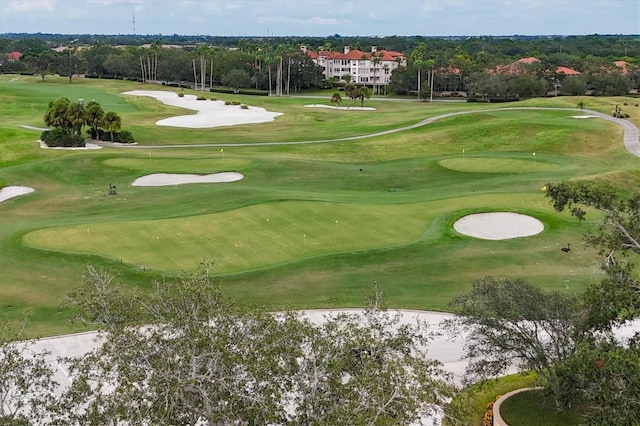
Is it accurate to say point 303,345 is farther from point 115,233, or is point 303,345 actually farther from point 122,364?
point 115,233

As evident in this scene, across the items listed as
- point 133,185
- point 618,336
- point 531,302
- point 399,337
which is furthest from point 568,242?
point 133,185

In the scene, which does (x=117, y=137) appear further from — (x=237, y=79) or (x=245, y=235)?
(x=237, y=79)

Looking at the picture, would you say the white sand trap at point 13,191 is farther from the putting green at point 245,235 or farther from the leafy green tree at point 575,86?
the leafy green tree at point 575,86

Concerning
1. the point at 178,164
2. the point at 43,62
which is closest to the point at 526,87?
the point at 178,164

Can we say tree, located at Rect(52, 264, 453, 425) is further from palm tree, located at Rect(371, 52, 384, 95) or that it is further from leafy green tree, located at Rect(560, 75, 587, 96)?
palm tree, located at Rect(371, 52, 384, 95)

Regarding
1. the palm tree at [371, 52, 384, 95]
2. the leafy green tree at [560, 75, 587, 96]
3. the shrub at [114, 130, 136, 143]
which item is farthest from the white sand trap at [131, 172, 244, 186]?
the palm tree at [371, 52, 384, 95]

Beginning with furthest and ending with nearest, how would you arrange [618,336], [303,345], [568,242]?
[568,242] → [618,336] → [303,345]

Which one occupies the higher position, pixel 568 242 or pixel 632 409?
pixel 632 409
